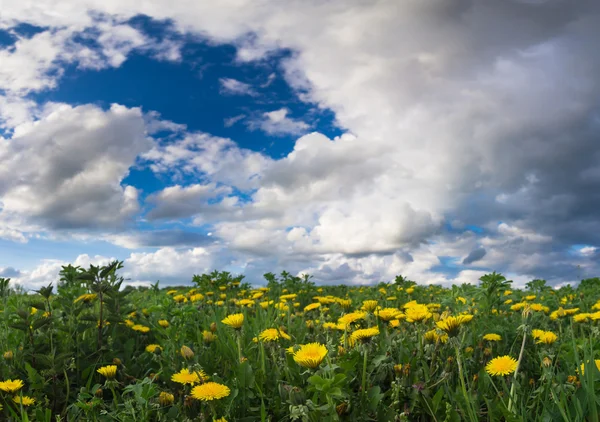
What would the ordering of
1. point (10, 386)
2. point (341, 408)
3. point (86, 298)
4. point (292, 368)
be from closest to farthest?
point (341, 408) < point (292, 368) < point (10, 386) < point (86, 298)

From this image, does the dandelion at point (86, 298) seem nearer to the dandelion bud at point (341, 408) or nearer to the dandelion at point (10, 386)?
the dandelion at point (10, 386)

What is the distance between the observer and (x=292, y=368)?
9.55ft

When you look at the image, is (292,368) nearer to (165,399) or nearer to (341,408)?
(341,408)

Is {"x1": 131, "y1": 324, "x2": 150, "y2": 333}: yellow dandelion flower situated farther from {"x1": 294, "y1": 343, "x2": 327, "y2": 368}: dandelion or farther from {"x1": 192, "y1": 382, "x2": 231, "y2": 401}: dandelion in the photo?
{"x1": 294, "y1": 343, "x2": 327, "y2": 368}: dandelion

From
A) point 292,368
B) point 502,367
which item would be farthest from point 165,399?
point 502,367

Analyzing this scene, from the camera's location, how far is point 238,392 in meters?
2.86

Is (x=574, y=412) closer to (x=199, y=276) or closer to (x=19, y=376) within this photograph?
(x=19, y=376)

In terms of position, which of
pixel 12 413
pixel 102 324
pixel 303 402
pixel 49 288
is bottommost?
pixel 12 413

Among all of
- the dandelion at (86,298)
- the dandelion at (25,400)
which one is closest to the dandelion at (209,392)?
the dandelion at (25,400)

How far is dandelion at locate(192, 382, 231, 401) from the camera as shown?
97.6 inches

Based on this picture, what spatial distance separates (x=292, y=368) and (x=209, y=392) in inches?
22.9

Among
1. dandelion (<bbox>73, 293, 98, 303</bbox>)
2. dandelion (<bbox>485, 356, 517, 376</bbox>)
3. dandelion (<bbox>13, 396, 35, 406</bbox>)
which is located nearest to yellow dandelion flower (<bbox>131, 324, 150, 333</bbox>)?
dandelion (<bbox>73, 293, 98, 303</bbox>)

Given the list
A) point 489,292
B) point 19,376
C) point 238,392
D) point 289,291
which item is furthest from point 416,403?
point 289,291

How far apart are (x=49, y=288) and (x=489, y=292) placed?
4.98 m
